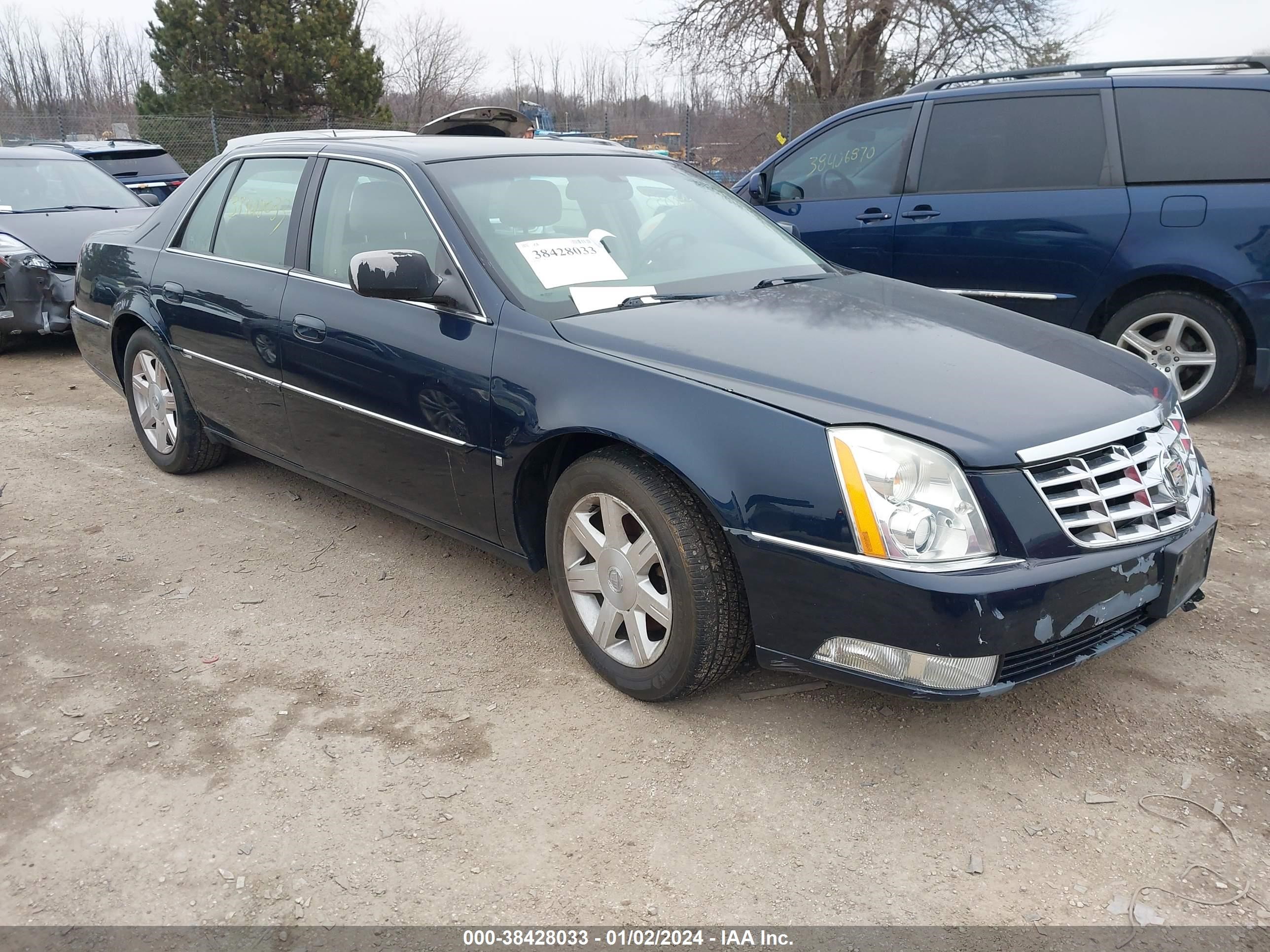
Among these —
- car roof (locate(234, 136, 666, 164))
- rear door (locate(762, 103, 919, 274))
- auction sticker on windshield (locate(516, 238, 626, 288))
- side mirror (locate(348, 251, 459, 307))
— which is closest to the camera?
side mirror (locate(348, 251, 459, 307))

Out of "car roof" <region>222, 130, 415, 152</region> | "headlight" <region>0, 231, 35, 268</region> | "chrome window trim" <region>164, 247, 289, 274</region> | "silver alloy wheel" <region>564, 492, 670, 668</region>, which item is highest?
"car roof" <region>222, 130, 415, 152</region>

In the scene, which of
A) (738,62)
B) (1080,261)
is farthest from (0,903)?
(738,62)

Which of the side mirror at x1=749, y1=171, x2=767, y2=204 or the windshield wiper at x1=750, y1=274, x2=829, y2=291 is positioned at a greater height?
the side mirror at x1=749, y1=171, x2=767, y2=204

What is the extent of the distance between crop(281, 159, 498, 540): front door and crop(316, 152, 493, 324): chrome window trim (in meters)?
0.01

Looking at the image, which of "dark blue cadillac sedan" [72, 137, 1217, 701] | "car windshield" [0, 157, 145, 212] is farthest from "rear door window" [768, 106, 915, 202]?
"car windshield" [0, 157, 145, 212]

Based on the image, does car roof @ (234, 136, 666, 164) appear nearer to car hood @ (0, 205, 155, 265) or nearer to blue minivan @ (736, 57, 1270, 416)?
blue minivan @ (736, 57, 1270, 416)

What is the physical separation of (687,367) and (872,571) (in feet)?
2.50

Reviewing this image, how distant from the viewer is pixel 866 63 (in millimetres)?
21922

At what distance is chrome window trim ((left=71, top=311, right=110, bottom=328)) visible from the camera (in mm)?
5078

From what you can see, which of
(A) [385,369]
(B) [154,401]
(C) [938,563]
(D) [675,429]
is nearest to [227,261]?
(B) [154,401]

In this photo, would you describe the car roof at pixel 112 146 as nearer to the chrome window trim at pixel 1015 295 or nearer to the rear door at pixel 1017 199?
the rear door at pixel 1017 199

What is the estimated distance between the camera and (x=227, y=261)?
426cm

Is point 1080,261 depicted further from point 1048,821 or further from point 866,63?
point 866,63

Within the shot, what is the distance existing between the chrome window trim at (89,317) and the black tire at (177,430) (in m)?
0.17
